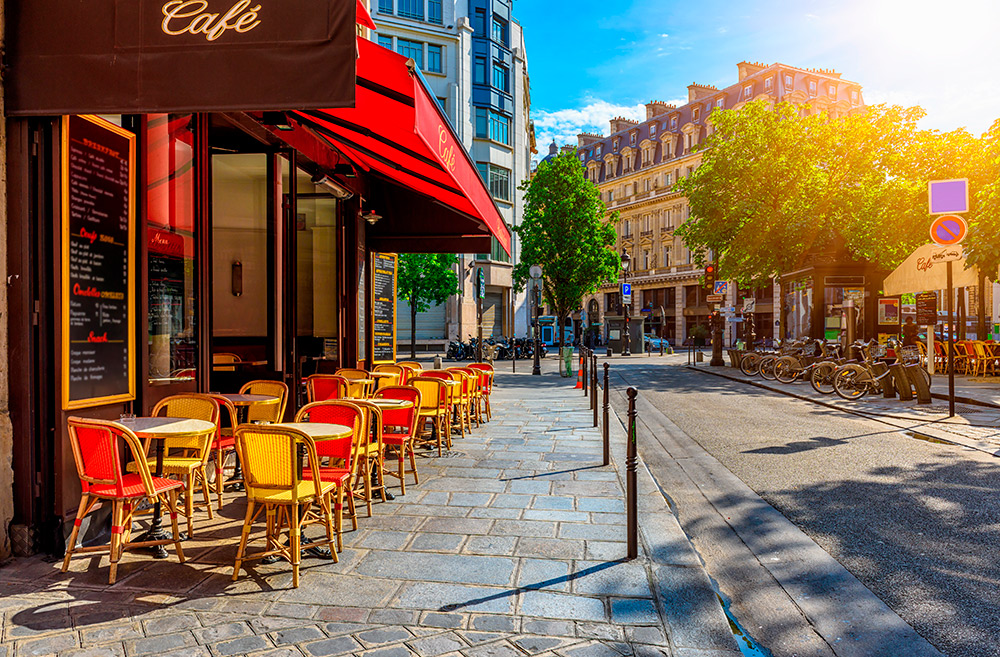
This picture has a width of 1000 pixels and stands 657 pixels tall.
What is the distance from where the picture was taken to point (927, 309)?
17.2m

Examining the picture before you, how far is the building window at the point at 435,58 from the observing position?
39281 millimetres

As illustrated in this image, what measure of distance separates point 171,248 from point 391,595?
159 inches

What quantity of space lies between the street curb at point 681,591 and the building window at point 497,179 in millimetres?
38684

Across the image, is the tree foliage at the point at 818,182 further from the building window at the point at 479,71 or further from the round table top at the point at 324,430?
the round table top at the point at 324,430

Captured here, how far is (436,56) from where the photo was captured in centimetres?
3956

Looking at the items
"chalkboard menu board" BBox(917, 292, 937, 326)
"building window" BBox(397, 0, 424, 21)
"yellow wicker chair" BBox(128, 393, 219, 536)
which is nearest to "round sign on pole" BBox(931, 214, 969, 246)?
"chalkboard menu board" BBox(917, 292, 937, 326)

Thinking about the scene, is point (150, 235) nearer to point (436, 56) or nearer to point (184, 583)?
point (184, 583)

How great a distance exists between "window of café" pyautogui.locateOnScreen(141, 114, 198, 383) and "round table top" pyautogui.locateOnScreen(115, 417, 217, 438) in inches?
46.9

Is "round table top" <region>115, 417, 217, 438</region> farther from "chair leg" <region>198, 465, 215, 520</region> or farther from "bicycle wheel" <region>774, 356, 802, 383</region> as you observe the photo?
"bicycle wheel" <region>774, 356, 802, 383</region>

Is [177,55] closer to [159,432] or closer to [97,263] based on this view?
[97,263]

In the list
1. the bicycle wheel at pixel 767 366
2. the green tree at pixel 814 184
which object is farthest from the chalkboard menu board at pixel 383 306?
the green tree at pixel 814 184

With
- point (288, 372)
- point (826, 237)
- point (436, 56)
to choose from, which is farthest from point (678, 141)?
point (288, 372)

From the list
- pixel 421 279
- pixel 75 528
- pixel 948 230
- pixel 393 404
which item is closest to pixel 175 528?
pixel 75 528

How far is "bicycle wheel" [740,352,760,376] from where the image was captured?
70.2 feet
